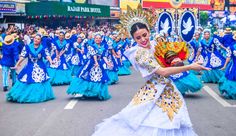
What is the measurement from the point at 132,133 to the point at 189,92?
7.17 metres

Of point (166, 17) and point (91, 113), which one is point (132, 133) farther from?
point (91, 113)

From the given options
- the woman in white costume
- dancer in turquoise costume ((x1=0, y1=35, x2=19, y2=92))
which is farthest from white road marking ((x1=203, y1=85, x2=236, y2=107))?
dancer in turquoise costume ((x1=0, y1=35, x2=19, y2=92))

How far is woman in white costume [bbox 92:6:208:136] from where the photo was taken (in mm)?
4887

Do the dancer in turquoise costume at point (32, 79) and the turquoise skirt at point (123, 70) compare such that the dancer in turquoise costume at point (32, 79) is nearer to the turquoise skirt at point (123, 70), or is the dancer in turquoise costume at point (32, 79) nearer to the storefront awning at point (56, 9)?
the turquoise skirt at point (123, 70)

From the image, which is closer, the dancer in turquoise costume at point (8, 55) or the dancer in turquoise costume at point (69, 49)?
the dancer in turquoise costume at point (8, 55)

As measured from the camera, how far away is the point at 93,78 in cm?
1101

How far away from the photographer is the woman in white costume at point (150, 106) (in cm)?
489

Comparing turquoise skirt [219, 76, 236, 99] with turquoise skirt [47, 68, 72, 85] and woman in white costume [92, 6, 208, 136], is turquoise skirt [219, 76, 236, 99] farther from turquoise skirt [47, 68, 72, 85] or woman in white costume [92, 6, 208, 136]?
woman in white costume [92, 6, 208, 136]

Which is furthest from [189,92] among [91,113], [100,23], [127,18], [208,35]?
[100,23]

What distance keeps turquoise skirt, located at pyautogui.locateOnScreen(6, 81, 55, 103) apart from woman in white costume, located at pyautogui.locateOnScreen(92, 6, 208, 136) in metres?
5.79

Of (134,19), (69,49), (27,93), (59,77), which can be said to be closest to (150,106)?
(134,19)

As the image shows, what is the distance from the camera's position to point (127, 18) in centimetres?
536

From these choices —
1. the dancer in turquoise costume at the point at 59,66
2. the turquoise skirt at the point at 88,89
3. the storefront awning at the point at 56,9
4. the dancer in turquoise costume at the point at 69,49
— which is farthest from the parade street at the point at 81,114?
the storefront awning at the point at 56,9

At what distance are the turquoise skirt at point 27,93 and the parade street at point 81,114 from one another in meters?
0.22
